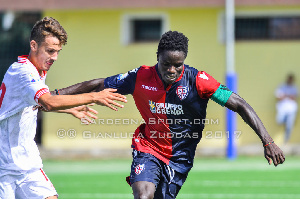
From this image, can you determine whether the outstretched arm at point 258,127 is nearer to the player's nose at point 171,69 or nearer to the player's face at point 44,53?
the player's nose at point 171,69

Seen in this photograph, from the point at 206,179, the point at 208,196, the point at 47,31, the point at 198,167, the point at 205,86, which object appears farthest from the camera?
the point at 198,167

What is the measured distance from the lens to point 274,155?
6789 mm

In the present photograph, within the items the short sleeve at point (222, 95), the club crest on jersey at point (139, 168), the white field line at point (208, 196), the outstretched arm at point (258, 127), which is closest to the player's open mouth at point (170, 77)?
the short sleeve at point (222, 95)

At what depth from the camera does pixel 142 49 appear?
20484 millimetres

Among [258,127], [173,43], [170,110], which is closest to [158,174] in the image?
[170,110]

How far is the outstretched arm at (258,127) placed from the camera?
6789 millimetres

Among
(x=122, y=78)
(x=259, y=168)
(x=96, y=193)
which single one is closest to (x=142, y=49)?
(x=259, y=168)

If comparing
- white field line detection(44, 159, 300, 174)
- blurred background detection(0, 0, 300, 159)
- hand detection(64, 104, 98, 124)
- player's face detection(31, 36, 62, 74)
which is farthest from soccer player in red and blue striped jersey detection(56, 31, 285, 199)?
blurred background detection(0, 0, 300, 159)

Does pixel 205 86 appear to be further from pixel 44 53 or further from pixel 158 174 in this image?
pixel 44 53

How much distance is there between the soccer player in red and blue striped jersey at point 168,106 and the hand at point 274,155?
1.56 ft

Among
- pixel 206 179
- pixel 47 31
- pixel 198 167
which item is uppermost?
pixel 47 31

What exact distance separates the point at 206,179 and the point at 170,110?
6892 millimetres

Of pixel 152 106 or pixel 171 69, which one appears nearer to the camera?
pixel 171 69

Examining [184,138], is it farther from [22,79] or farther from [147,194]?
[22,79]
